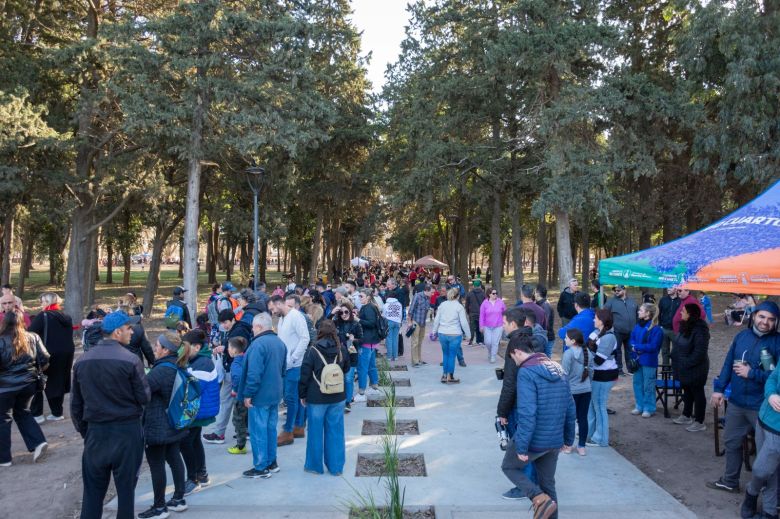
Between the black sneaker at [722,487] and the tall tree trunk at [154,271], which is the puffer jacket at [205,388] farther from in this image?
the tall tree trunk at [154,271]

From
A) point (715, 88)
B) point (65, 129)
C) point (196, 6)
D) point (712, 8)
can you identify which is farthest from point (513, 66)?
point (65, 129)

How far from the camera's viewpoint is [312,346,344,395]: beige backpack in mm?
5938

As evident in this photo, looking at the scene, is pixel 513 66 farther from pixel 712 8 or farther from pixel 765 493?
pixel 765 493

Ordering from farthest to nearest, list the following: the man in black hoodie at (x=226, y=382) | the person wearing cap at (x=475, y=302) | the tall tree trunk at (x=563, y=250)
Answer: the tall tree trunk at (x=563, y=250), the person wearing cap at (x=475, y=302), the man in black hoodie at (x=226, y=382)

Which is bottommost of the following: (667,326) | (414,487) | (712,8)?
(414,487)

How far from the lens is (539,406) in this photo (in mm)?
4598

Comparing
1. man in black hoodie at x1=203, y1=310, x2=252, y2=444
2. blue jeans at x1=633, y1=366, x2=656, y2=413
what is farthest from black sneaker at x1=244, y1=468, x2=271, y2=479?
blue jeans at x1=633, y1=366, x2=656, y2=413

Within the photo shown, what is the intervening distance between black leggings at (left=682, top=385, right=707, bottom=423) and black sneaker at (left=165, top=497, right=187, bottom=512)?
6.65 m

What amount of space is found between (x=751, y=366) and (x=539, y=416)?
255 centimetres

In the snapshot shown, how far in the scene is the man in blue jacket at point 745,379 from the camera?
18.2 ft

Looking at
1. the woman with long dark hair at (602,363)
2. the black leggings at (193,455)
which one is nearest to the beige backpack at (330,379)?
A: the black leggings at (193,455)

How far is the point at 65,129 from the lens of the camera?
19328 mm

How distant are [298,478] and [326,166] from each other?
2146cm

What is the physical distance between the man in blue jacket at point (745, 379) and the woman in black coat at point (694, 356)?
1.60 metres
